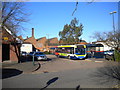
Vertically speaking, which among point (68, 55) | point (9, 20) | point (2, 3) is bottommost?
point (68, 55)

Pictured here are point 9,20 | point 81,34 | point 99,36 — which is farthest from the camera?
point 81,34

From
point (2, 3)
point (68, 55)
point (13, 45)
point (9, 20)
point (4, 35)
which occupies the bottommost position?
point (68, 55)

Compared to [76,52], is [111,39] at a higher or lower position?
higher

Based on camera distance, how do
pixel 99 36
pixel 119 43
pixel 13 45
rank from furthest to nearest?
pixel 99 36 → pixel 119 43 → pixel 13 45

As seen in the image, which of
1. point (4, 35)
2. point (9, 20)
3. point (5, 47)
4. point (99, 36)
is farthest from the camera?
point (99, 36)

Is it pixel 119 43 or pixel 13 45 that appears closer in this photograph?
pixel 13 45

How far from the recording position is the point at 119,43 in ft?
85.0

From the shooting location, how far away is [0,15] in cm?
1448

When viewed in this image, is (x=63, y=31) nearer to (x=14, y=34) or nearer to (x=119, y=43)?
(x=119, y=43)

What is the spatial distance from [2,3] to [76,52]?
1539cm

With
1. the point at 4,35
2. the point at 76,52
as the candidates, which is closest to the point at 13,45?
the point at 4,35

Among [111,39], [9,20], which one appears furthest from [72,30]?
[9,20]

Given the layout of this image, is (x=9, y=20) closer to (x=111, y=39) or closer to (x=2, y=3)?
(x=2, y=3)

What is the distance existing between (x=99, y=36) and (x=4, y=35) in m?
23.8
